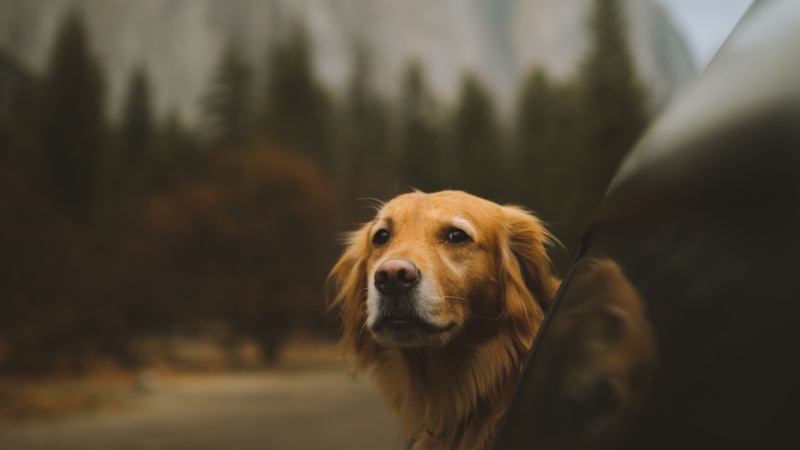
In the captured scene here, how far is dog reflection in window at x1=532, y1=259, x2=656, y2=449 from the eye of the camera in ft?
1.83

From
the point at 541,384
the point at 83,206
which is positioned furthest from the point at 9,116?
the point at 541,384

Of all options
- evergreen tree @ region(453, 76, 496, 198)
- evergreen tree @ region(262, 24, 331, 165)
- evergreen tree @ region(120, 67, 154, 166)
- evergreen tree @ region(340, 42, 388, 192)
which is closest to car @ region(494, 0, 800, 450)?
evergreen tree @ region(453, 76, 496, 198)

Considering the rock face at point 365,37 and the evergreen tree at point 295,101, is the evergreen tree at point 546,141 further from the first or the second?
the evergreen tree at point 295,101

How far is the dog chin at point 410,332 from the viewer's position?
0.84 m

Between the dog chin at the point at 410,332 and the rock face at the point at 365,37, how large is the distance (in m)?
0.79

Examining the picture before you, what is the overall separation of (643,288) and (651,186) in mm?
101

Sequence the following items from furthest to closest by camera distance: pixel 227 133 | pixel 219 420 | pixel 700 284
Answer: pixel 227 133 < pixel 219 420 < pixel 700 284

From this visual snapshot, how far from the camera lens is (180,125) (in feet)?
5.34

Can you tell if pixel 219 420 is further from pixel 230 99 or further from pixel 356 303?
pixel 230 99

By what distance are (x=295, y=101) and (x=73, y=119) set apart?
0.63m

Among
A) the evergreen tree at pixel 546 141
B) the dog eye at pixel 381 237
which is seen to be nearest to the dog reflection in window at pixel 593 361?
the dog eye at pixel 381 237

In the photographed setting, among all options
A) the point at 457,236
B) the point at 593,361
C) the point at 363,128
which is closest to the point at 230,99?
the point at 363,128

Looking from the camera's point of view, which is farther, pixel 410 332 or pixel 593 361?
pixel 410 332

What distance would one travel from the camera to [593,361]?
612 mm
